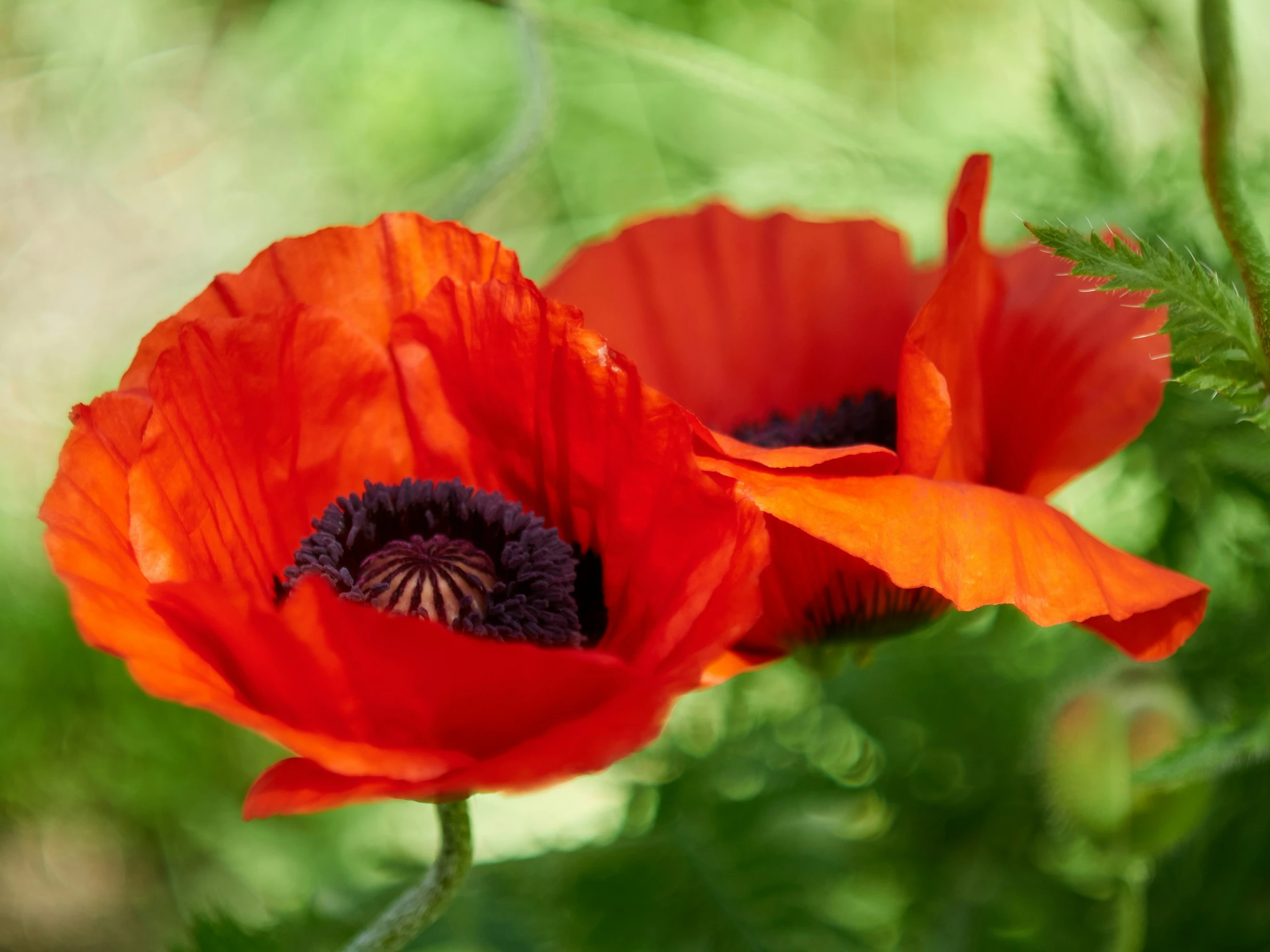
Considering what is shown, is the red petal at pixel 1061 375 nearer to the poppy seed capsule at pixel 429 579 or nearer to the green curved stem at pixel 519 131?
the poppy seed capsule at pixel 429 579

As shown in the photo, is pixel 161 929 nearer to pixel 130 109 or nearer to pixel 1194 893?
pixel 1194 893

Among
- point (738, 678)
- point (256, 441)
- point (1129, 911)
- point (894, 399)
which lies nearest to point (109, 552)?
point (256, 441)

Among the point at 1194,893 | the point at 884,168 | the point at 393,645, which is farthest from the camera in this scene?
the point at 884,168

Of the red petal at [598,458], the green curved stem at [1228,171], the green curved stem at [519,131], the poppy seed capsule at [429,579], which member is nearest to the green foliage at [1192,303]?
the green curved stem at [1228,171]

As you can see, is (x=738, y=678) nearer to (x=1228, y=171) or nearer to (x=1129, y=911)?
(x=1129, y=911)

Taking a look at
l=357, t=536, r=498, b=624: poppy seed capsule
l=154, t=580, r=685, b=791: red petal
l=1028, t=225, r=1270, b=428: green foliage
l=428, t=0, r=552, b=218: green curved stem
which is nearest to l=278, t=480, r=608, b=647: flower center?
l=357, t=536, r=498, b=624: poppy seed capsule

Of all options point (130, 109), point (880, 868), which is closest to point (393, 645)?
point (880, 868)

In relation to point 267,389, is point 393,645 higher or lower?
lower
